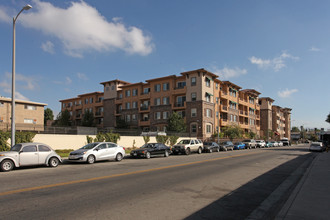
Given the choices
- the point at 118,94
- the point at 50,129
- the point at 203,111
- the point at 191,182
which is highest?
the point at 118,94

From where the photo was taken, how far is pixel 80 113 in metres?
74.6

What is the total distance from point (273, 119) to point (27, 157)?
94.7 metres

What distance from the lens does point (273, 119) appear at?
313ft

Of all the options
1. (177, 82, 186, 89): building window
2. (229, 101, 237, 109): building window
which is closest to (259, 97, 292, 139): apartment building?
(229, 101, 237, 109): building window

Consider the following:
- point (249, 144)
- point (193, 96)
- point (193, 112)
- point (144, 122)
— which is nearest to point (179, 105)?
point (193, 112)

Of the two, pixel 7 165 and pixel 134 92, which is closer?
pixel 7 165

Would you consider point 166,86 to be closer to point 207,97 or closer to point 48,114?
point 207,97

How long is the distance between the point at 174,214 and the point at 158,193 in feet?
7.17

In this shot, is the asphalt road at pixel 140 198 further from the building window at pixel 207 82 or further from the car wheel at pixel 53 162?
the building window at pixel 207 82

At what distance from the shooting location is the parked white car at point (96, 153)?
56.4ft

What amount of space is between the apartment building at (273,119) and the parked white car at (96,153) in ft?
223

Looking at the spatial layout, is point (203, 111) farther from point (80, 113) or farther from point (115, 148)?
point (80, 113)

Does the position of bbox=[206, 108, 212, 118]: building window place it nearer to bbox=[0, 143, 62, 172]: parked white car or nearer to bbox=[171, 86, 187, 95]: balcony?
bbox=[171, 86, 187, 95]: balcony

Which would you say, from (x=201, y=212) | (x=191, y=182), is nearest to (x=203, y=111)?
(x=191, y=182)
